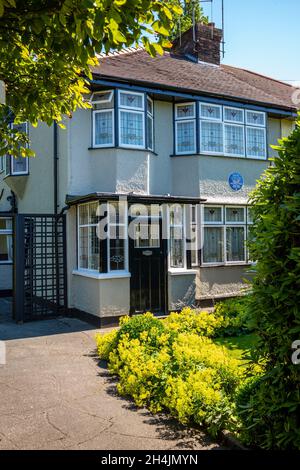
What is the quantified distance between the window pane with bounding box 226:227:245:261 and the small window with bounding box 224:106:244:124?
339 cm

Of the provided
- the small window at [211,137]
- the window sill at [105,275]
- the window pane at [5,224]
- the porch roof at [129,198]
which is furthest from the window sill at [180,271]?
the window pane at [5,224]

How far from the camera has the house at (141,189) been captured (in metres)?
10.1

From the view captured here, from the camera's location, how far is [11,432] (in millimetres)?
4312

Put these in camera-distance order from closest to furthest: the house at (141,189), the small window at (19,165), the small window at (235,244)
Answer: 1. the house at (141,189)
2. the small window at (235,244)
3. the small window at (19,165)

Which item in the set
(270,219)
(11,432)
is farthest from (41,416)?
(270,219)

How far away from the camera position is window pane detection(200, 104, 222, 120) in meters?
12.4

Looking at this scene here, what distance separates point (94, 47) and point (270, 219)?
2189mm

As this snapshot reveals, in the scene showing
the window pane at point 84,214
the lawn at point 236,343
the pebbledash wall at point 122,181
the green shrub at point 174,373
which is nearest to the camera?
the green shrub at point 174,373

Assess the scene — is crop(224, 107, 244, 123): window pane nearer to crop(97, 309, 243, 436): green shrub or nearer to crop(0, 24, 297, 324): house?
crop(0, 24, 297, 324): house

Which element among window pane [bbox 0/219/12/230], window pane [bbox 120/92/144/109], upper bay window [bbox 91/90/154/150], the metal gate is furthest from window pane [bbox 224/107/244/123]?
window pane [bbox 0/219/12/230]

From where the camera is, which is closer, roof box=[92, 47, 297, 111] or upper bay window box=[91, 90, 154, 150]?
upper bay window box=[91, 90, 154, 150]

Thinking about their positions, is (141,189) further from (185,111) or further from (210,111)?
(210,111)

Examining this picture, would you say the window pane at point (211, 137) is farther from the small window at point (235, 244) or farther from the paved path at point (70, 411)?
the paved path at point (70, 411)

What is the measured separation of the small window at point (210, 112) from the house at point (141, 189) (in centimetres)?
4
